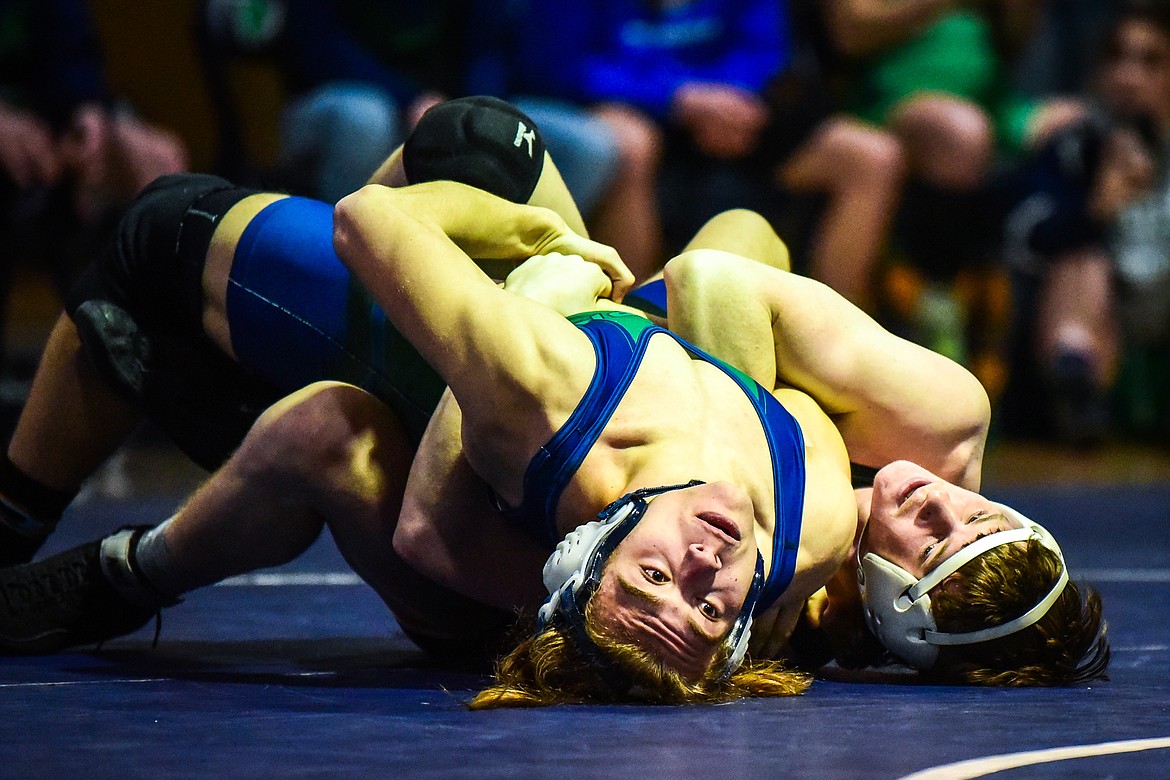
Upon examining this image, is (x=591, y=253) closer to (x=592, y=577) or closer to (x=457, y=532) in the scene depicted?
(x=457, y=532)

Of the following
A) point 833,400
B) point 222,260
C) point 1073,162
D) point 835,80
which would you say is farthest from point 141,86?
point 833,400

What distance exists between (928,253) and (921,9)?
3.01 feet

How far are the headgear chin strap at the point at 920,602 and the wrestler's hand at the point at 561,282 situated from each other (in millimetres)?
562

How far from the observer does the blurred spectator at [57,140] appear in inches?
197

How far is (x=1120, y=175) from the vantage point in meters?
6.30

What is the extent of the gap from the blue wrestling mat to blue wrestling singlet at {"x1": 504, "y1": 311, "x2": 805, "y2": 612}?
23 cm

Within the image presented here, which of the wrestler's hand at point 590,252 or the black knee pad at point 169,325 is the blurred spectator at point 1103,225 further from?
the black knee pad at point 169,325

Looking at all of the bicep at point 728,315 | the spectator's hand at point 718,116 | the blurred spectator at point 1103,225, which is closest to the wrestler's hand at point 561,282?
the bicep at point 728,315

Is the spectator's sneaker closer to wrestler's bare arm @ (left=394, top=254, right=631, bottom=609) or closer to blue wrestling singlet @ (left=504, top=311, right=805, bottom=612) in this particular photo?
wrestler's bare arm @ (left=394, top=254, right=631, bottom=609)

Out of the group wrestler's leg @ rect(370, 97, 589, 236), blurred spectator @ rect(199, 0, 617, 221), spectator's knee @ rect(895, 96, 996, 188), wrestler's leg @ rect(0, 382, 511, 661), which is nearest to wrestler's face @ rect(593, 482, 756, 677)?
wrestler's leg @ rect(0, 382, 511, 661)

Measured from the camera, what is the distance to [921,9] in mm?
5668

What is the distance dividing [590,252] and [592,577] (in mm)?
685

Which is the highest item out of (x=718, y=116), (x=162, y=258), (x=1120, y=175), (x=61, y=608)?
(x=1120, y=175)

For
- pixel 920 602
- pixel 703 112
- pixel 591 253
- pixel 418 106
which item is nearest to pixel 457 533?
pixel 591 253
